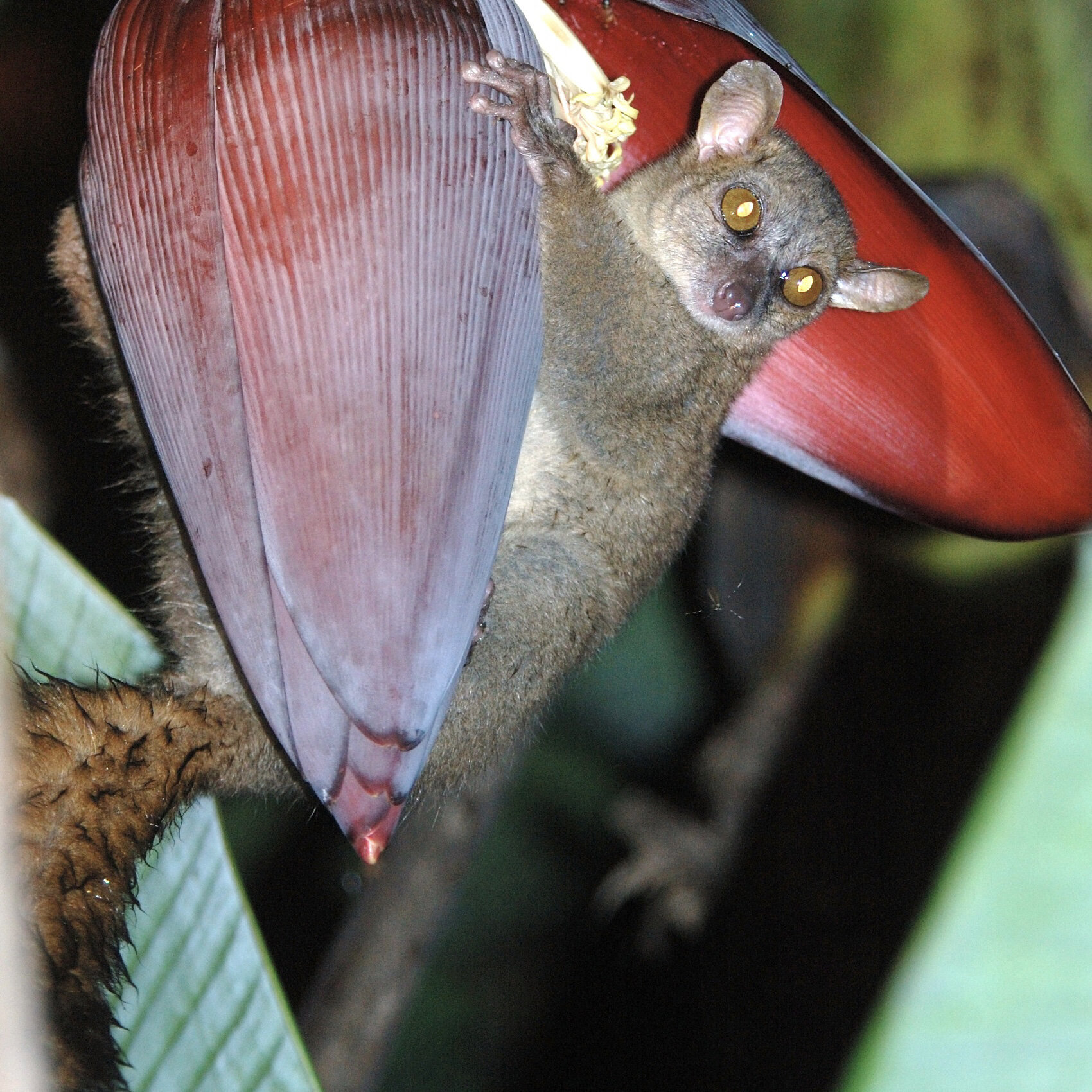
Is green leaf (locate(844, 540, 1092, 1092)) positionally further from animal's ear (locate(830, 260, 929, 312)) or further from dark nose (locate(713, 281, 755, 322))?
dark nose (locate(713, 281, 755, 322))

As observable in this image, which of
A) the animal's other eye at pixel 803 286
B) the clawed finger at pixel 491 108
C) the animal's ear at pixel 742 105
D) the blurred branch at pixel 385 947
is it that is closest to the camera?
the clawed finger at pixel 491 108

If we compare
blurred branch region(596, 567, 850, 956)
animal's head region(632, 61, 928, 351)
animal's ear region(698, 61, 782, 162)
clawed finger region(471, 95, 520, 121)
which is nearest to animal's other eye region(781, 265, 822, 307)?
animal's head region(632, 61, 928, 351)

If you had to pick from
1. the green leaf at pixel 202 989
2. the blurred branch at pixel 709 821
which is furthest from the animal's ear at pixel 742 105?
the blurred branch at pixel 709 821

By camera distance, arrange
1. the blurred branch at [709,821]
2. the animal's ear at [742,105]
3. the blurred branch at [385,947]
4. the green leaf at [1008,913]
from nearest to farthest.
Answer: the green leaf at [1008,913], the animal's ear at [742,105], the blurred branch at [385,947], the blurred branch at [709,821]

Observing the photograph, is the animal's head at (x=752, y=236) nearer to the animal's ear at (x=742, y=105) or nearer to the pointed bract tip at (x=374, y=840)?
the animal's ear at (x=742, y=105)

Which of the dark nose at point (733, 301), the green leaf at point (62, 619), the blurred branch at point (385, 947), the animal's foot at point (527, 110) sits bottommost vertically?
the blurred branch at point (385, 947)

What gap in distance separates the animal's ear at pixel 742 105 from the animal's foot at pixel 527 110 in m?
0.13

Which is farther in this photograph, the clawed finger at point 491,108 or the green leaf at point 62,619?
the green leaf at point 62,619

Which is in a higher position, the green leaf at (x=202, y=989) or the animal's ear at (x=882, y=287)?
the animal's ear at (x=882, y=287)

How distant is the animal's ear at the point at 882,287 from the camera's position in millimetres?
1025

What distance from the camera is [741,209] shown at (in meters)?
1.29

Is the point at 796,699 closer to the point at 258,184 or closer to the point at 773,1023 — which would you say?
the point at 773,1023

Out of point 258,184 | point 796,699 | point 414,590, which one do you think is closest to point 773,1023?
point 796,699

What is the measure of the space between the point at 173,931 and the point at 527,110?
67cm
